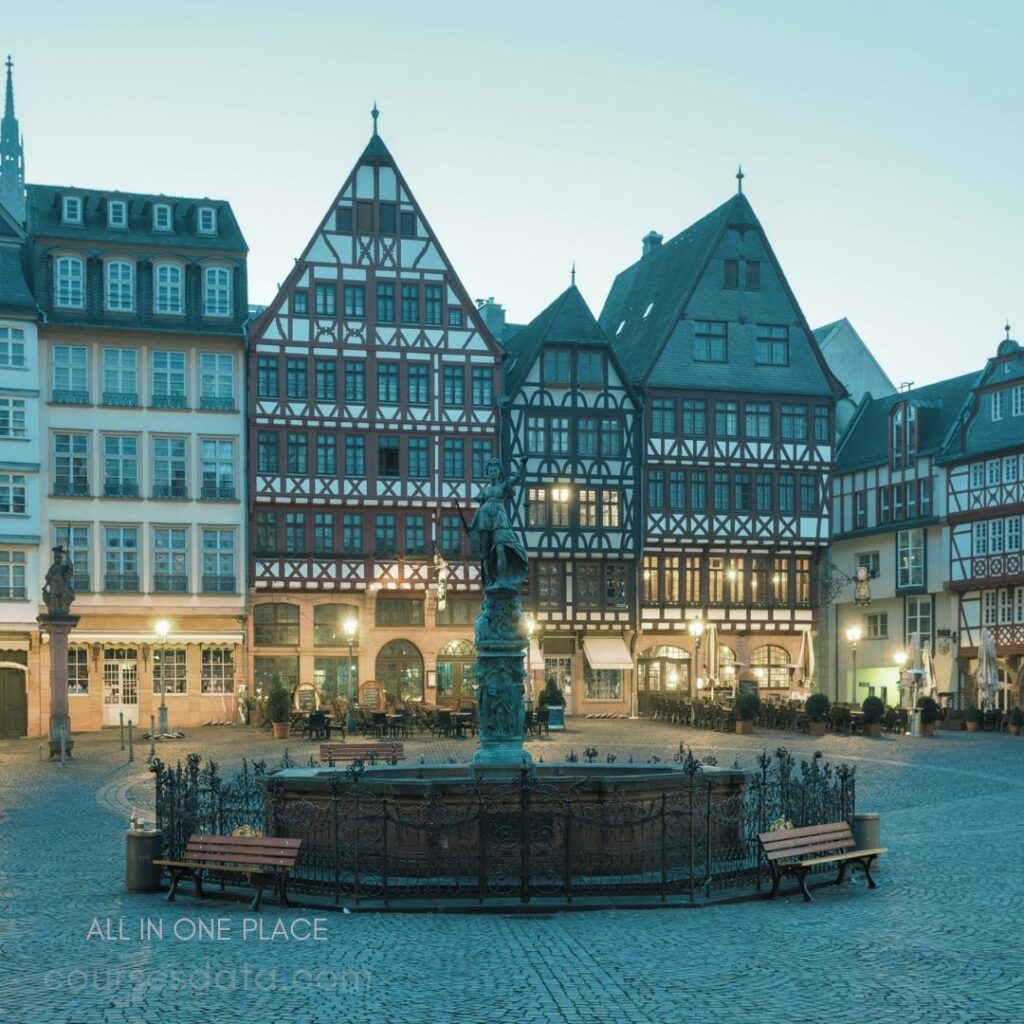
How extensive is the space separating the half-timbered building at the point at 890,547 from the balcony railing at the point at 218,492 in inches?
808

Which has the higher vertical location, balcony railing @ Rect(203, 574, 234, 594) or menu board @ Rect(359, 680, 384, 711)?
balcony railing @ Rect(203, 574, 234, 594)

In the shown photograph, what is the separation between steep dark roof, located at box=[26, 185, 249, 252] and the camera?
49.2 meters

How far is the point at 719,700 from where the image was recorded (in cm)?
4725

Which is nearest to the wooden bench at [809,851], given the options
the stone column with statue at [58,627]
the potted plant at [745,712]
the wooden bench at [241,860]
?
the wooden bench at [241,860]

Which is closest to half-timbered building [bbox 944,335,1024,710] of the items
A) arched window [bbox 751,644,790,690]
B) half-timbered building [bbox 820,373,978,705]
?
half-timbered building [bbox 820,373,978,705]

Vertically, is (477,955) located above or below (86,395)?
below

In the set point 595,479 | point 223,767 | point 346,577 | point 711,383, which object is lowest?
point 223,767

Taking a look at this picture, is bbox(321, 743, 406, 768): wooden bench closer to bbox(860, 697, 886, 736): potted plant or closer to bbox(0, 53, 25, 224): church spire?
bbox(860, 697, 886, 736): potted plant

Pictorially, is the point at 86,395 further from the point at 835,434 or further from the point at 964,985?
the point at 964,985

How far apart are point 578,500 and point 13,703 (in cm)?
1919

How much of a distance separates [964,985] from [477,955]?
3.93 meters

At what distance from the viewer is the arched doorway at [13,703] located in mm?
46219

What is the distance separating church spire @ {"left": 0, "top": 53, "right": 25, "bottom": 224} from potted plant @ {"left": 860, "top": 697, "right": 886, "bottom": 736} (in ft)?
225

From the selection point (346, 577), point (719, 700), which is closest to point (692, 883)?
point (719, 700)
